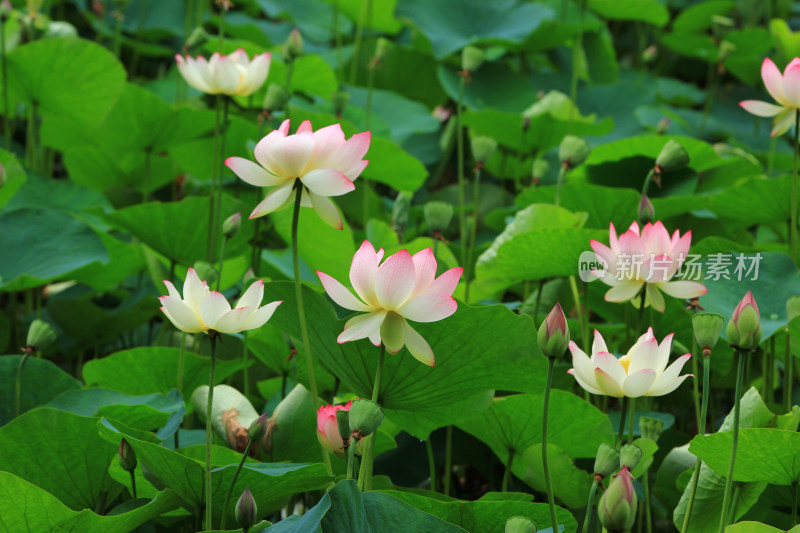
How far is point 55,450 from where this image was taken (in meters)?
0.74

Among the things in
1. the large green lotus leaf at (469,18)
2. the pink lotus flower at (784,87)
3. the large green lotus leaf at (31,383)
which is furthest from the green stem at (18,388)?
the large green lotus leaf at (469,18)

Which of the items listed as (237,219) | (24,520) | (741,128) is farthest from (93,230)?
(741,128)

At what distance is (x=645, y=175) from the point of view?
1315 millimetres

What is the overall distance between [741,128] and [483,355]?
5.47ft

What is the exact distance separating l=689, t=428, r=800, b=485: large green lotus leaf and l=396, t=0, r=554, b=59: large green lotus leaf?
128 cm

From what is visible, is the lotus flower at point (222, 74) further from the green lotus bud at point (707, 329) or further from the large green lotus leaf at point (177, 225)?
the green lotus bud at point (707, 329)

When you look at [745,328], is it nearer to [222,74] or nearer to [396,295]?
[396,295]

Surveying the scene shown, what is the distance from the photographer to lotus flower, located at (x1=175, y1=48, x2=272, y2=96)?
42.1 inches

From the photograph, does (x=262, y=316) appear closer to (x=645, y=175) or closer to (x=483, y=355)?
(x=483, y=355)

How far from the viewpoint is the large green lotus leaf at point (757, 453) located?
0.63 m

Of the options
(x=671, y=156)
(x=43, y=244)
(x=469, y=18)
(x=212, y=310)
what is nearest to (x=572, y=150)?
(x=671, y=156)

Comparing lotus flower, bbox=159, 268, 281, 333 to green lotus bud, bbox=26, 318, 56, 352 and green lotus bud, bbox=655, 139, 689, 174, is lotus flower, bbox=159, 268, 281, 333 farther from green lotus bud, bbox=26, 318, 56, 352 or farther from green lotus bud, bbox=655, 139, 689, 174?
green lotus bud, bbox=655, 139, 689, 174

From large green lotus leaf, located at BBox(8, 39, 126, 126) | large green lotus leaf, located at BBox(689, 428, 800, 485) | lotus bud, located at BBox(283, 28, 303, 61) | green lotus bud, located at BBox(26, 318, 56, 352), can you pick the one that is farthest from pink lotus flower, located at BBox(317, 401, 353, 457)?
large green lotus leaf, located at BBox(8, 39, 126, 126)

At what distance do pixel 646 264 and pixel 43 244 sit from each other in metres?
0.80
